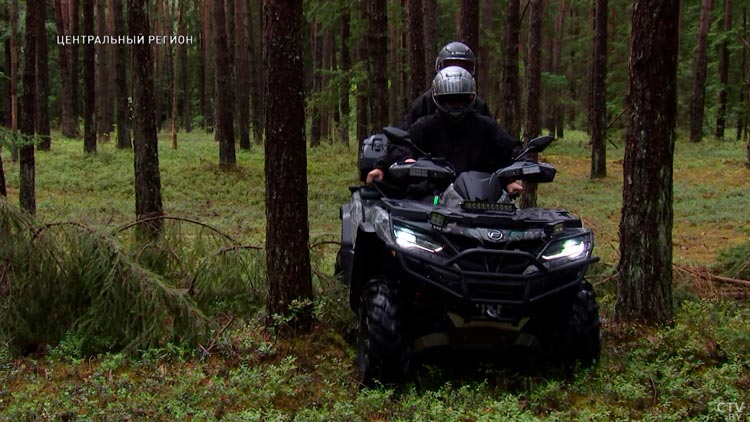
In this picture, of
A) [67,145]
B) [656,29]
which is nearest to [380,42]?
[656,29]

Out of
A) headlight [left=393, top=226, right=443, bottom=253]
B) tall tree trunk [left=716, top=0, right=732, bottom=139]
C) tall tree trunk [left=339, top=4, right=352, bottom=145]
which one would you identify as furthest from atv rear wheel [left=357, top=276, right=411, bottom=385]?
tall tree trunk [left=716, top=0, right=732, bottom=139]

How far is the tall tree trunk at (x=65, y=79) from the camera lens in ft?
90.3

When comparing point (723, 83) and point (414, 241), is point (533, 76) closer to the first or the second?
point (414, 241)

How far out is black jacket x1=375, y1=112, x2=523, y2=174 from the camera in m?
5.88

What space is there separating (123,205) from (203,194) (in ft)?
9.71

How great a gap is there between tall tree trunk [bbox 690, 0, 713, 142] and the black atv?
28.2 meters

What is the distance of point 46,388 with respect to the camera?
5141mm

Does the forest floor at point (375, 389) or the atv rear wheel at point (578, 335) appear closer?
the forest floor at point (375, 389)

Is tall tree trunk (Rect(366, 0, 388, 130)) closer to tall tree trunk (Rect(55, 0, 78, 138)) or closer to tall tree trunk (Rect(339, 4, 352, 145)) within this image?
tall tree trunk (Rect(339, 4, 352, 145))

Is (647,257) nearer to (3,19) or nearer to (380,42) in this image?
(380,42)

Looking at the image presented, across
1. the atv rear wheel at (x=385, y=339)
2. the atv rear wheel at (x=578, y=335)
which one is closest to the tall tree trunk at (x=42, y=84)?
the atv rear wheel at (x=385, y=339)

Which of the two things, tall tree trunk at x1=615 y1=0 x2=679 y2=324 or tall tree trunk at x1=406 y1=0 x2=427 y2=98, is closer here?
tall tree trunk at x1=615 y1=0 x2=679 y2=324

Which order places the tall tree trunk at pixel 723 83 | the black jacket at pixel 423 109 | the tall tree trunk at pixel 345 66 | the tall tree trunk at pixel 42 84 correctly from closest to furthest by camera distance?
the black jacket at pixel 423 109
the tall tree trunk at pixel 345 66
the tall tree trunk at pixel 42 84
the tall tree trunk at pixel 723 83

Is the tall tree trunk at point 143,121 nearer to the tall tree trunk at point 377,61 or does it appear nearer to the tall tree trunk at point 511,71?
the tall tree trunk at point 377,61
